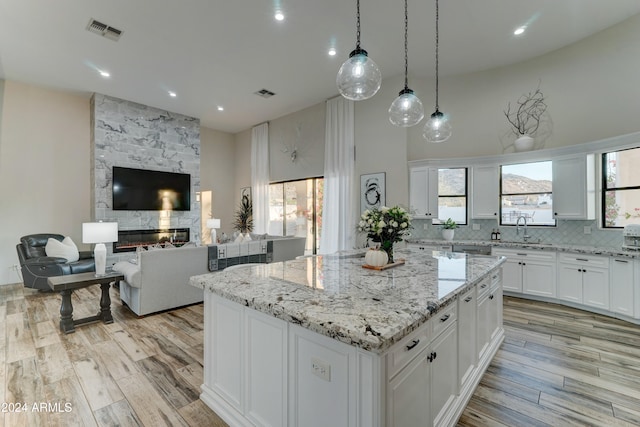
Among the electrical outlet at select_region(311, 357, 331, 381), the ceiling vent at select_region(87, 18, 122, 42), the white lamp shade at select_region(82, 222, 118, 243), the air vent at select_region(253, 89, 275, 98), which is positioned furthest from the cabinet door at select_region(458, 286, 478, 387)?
the air vent at select_region(253, 89, 275, 98)

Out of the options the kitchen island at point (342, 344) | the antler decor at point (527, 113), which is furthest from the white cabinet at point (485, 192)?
the kitchen island at point (342, 344)

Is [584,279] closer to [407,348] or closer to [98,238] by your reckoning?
[407,348]

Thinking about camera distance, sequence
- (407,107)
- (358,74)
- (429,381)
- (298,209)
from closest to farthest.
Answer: (429,381)
(358,74)
(407,107)
(298,209)

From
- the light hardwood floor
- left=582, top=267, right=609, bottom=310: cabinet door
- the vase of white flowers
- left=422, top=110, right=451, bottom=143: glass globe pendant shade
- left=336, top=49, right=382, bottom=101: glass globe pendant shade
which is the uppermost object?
left=336, top=49, right=382, bottom=101: glass globe pendant shade

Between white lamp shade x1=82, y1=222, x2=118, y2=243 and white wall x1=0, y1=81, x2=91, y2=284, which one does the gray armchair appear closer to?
white wall x1=0, y1=81, x2=91, y2=284

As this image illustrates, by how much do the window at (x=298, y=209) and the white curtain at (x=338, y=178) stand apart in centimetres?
65

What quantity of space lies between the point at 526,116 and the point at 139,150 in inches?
320

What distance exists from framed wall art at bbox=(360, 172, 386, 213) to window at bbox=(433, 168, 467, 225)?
3.59ft

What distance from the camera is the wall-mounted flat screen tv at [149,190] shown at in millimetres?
6457

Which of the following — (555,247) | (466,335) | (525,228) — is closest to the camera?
(466,335)

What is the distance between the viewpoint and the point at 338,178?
6.39m

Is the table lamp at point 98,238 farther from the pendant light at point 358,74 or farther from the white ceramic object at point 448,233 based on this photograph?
the white ceramic object at point 448,233

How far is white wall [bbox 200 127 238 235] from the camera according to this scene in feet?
29.1

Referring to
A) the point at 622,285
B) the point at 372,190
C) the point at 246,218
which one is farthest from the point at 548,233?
the point at 246,218
